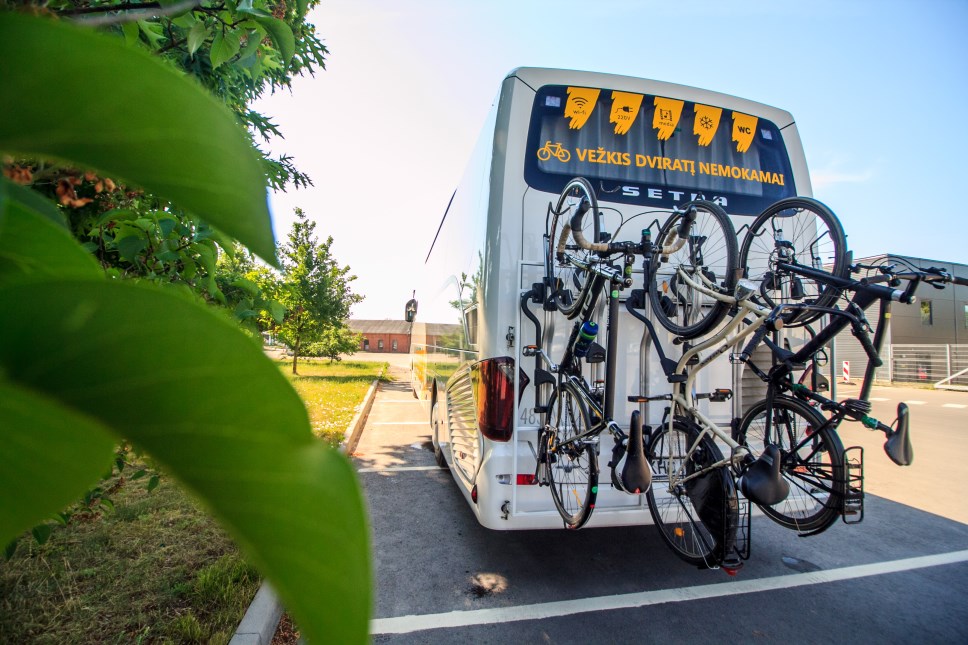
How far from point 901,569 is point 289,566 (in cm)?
536

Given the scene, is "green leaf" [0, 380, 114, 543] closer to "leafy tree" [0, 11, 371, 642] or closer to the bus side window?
"leafy tree" [0, 11, 371, 642]

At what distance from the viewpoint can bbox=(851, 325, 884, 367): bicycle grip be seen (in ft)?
8.89

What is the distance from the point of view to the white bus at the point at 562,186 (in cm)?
353

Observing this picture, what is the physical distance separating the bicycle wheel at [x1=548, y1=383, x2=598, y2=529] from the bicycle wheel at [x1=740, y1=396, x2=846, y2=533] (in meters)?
1.14

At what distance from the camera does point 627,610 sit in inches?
129

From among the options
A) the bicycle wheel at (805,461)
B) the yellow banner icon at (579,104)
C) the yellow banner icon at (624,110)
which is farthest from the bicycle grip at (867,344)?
the yellow banner icon at (579,104)

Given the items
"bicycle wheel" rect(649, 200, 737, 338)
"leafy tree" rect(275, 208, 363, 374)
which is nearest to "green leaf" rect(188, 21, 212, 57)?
"bicycle wheel" rect(649, 200, 737, 338)

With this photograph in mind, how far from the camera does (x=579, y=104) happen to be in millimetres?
3863

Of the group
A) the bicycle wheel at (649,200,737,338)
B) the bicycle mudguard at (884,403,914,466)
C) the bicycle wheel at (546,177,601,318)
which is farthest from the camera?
the bicycle wheel at (546,177,601,318)

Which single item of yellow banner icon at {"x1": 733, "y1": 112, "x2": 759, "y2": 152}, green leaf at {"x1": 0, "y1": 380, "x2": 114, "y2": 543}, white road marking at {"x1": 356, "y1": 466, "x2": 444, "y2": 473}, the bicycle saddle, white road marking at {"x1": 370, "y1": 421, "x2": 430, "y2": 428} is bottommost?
white road marking at {"x1": 356, "y1": 466, "x2": 444, "y2": 473}

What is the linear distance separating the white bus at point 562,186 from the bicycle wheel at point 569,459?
0.17m

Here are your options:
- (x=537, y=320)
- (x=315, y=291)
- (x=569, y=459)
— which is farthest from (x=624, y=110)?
(x=315, y=291)

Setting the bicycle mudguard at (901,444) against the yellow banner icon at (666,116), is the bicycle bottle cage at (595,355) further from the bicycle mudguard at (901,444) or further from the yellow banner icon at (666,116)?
the yellow banner icon at (666,116)

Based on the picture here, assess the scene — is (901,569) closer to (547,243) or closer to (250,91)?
(547,243)
